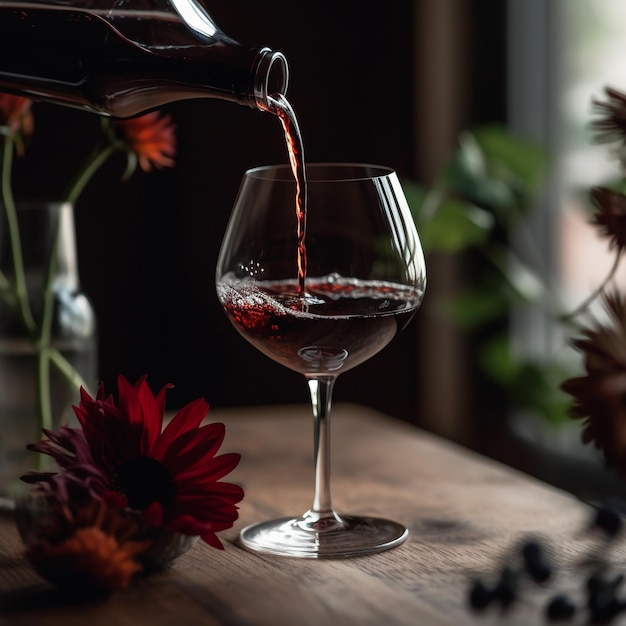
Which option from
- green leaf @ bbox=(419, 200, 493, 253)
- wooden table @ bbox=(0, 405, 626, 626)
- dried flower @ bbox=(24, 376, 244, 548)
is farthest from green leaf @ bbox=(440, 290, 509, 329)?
dried flower @ bbox=(24, 376, 244, 548)

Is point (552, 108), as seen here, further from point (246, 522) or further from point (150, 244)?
point (246, 522)

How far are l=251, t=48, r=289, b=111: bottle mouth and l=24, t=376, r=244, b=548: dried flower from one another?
25cm

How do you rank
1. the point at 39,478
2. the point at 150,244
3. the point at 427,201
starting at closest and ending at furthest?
the point at 39,478
the point at 427,201
the point at 150,244

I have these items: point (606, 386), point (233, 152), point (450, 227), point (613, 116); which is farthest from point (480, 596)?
point (233, 152)

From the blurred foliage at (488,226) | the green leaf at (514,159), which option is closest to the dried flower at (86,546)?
the blurred foliage at (488,226)

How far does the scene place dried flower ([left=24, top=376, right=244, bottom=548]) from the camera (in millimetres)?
824

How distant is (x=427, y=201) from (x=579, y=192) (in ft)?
0.97

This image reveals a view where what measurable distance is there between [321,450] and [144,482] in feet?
0.54

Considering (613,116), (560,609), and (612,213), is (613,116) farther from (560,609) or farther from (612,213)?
(560,609)

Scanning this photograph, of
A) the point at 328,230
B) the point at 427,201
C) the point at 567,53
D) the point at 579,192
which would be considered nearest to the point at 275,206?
the point at 328,230

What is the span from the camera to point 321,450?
3.08 feet

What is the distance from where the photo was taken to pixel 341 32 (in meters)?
2.78

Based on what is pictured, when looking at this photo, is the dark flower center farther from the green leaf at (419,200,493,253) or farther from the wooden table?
the green leaf at (419,200,493,253)

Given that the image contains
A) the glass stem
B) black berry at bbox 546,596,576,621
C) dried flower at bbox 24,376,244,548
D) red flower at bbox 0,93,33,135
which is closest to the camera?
black berry at bbox 546,596,576,621
